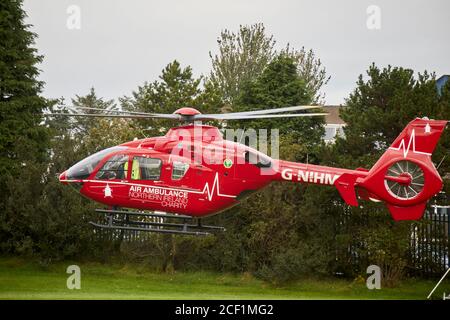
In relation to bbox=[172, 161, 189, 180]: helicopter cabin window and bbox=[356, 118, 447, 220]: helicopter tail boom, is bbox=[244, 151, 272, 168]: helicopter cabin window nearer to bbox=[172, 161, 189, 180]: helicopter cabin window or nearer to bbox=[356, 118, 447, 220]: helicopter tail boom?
bbox=[172, 161, 189, 180]: helicopter cabin window

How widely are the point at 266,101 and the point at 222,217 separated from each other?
32.1ft

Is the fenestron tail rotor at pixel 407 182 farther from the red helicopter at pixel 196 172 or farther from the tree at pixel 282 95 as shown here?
the tree at pixel 282 95

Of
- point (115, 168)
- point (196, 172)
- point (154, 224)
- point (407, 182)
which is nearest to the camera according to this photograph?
point (407, 182)

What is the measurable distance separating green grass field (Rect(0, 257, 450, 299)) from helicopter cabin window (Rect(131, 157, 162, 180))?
5.98 metres

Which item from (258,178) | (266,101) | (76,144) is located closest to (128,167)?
(258,178)

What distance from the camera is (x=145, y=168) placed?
53.4 feet

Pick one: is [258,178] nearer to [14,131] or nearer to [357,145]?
[357,145]

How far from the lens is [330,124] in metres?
59.3

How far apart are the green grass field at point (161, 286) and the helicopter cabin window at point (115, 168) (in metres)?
5.78

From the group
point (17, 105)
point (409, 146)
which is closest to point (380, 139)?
point (409, 146)

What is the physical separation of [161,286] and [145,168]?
8614mm

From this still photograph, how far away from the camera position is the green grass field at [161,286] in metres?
21.8

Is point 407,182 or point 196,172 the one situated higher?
point 196,172

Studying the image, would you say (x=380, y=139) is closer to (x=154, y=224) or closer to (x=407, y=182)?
(x=407, y=182)
